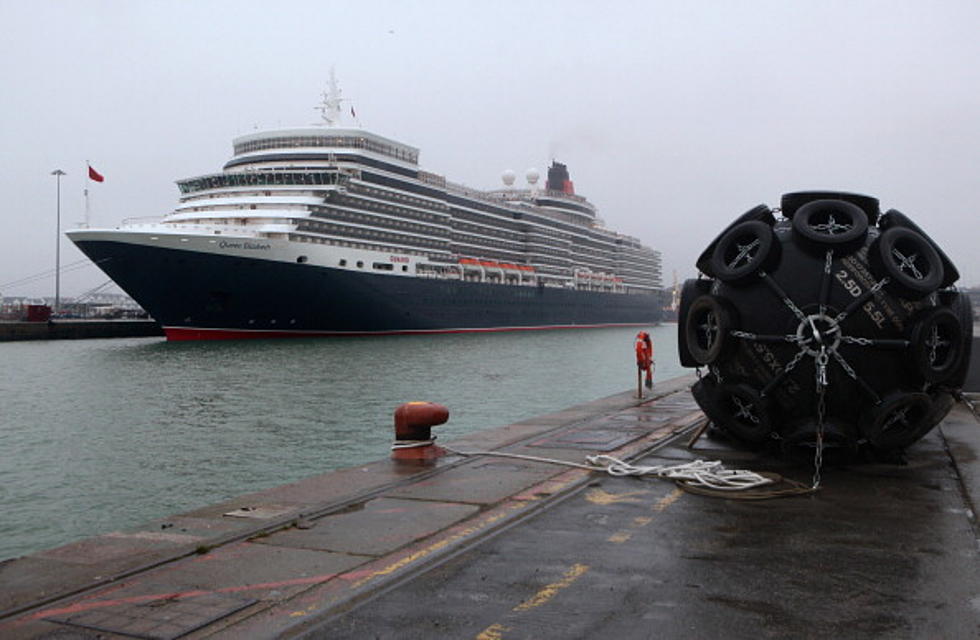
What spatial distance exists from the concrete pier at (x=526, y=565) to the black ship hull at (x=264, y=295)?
45.8m

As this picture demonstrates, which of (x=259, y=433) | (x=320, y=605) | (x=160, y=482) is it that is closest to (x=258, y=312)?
(x=259, y=433)

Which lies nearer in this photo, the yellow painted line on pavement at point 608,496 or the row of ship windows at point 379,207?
the yellow painted line on pavement at point 608,496

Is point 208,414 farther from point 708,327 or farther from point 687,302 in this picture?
point 708,327

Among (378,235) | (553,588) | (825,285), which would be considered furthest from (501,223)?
(553,588)

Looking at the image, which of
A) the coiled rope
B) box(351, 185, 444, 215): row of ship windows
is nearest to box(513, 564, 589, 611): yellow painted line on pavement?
the coiled rope

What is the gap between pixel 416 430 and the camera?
1005 centimetres

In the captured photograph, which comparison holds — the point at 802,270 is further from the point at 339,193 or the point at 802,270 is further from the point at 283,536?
the point at 339,193

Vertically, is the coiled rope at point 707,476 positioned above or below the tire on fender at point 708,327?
below

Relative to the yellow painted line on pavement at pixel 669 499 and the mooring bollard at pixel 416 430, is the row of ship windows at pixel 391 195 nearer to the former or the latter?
the mooring bollard at pixel 416 430

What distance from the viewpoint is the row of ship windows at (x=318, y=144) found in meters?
64.8

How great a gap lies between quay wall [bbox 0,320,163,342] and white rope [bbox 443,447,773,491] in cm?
6368

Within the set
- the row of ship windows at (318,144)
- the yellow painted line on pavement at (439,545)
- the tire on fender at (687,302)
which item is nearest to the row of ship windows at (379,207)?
the row of ship windows at (318,144)

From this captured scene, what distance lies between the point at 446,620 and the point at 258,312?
51.9m

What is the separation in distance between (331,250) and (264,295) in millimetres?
6171
